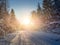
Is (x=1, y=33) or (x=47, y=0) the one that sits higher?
(x=47, y=0)

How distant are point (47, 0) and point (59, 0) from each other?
1417cm

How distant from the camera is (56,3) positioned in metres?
37.9

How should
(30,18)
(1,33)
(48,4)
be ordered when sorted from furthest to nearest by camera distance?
(30,18)
(48,4)
(1,33)

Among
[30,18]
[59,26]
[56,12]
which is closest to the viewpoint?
[59,26]

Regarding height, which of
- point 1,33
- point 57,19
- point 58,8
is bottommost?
point 1,33

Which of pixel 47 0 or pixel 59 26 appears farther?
pixel 47 0

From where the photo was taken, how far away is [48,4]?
4975 centimetres

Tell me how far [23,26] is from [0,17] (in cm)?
7371

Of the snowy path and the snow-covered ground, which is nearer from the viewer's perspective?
the snowy path

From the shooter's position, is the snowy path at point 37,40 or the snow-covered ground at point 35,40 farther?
the snow-covered ground at point 35,40

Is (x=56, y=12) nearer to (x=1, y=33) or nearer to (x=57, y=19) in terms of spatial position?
(x=57, y=19)

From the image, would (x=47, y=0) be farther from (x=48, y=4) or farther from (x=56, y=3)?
(x=56, y=3)

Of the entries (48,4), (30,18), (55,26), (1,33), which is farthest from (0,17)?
(30,18)

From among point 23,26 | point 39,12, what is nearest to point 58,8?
point 39,12
